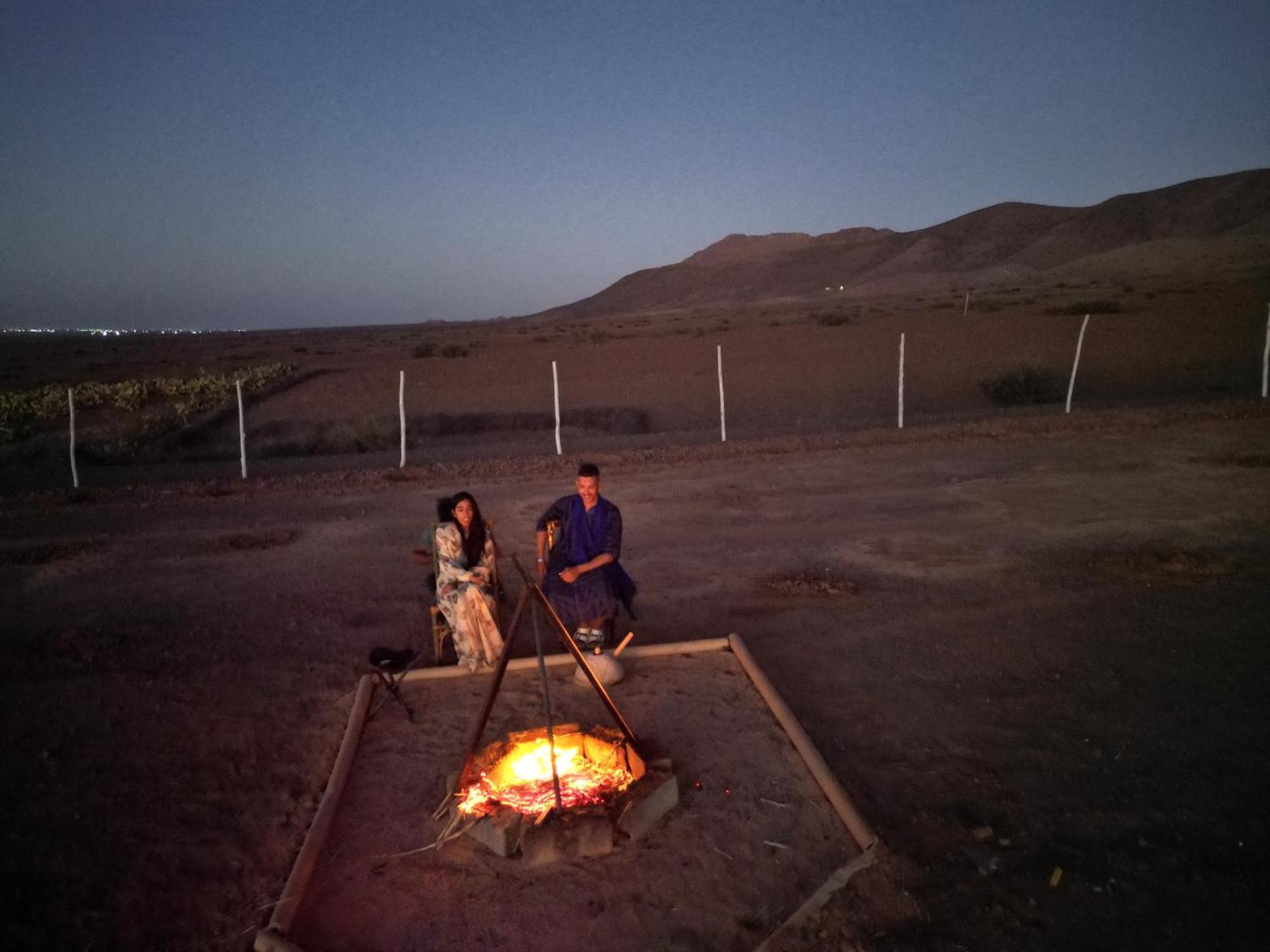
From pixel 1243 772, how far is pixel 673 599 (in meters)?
3.98

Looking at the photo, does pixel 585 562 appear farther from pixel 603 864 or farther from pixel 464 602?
pixel 603 864

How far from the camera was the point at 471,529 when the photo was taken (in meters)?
5.62

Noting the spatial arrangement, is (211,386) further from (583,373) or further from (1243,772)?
(1243,772)

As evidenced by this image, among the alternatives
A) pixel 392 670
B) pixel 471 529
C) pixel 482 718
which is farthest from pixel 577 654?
pixel 471 529

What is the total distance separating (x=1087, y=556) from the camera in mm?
7555

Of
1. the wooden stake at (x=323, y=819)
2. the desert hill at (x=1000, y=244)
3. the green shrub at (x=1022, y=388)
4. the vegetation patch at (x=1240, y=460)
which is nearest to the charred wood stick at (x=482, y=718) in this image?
the wooden stake at (x=323, y=819)

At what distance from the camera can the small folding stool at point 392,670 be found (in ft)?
16.0

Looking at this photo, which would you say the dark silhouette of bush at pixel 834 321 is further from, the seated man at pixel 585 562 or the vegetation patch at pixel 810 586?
the seated man at pixel 585 562

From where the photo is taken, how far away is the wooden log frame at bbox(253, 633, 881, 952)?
326cm

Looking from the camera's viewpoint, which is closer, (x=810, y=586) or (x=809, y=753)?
(x=809, y=753)

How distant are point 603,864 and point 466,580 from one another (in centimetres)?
232

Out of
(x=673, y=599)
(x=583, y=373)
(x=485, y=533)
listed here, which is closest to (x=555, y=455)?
(x=673, y=599)

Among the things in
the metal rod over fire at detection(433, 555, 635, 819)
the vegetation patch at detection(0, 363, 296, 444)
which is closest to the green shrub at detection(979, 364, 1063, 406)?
the metal rod over fire at detection(433, 555, 635, 819)

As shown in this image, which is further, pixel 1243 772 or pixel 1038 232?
pixel 1038 232
